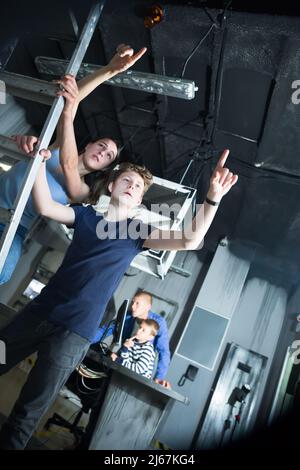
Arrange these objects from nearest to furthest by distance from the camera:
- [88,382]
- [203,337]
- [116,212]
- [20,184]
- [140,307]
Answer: [20,184] < [116,212] < [88,382] < [140,307] < [203,337]

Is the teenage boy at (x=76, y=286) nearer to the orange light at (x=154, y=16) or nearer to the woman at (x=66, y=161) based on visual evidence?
the woman at (x=66, y=161)

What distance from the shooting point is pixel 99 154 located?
79.1 inches

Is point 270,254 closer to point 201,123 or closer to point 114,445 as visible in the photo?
point 201,123

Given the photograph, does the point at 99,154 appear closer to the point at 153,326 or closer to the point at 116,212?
the point at 116,212

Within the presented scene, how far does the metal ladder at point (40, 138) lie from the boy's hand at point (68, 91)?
3 cm

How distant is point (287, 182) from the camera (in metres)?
3.67

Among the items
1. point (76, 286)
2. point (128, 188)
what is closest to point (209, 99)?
point (128, 188)

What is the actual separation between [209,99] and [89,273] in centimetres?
262

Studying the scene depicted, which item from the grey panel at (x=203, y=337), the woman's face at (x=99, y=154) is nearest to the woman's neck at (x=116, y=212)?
the woman's face at (x=99, y=154)

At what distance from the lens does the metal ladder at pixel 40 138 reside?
1438mm

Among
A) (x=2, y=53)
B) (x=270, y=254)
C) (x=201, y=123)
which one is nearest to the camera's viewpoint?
(x=2, y=53)

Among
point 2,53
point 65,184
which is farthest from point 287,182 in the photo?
point 2,53

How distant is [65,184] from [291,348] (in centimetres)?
436

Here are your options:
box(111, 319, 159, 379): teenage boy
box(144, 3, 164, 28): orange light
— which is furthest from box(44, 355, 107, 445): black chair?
box(144, 3, 164, 28): orange light
